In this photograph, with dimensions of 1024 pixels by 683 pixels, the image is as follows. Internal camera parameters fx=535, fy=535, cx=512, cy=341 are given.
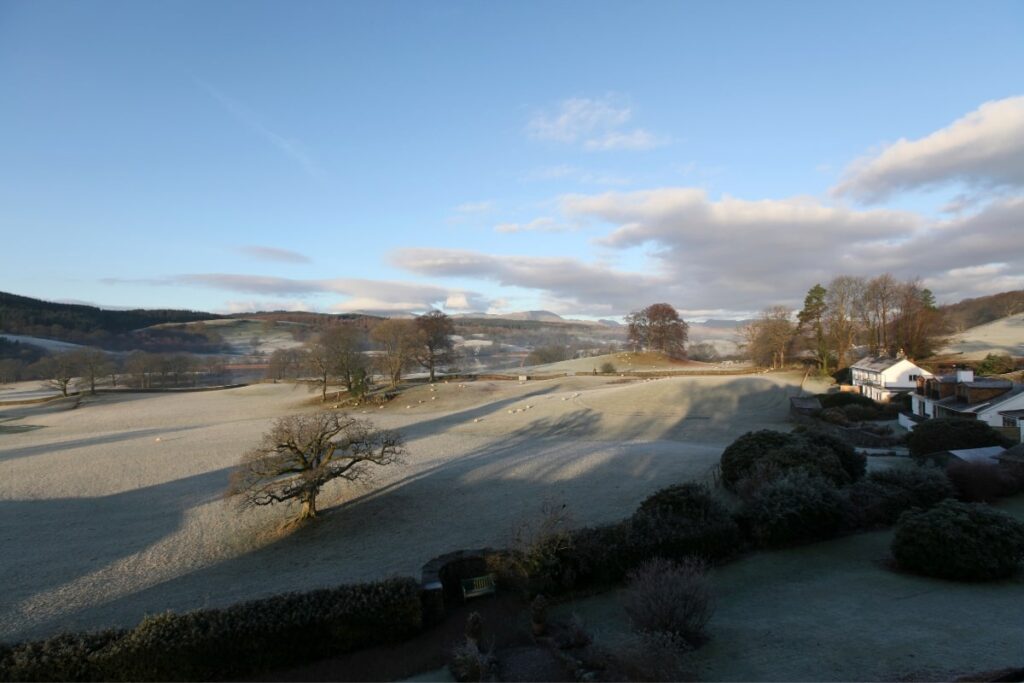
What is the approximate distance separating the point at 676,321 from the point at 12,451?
78.0m

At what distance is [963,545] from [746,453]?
7.19m

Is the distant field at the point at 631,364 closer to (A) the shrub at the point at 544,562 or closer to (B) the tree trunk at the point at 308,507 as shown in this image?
(B) the tree trunk at the point at 308,507

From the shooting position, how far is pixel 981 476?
15.4 meters

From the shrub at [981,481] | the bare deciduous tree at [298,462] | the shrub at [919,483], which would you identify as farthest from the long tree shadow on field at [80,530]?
the shrub at [981,481]

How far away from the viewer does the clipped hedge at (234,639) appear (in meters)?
7.55

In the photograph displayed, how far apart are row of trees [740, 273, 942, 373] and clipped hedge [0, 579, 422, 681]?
58.4m

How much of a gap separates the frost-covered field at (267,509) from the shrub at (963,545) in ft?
22.8

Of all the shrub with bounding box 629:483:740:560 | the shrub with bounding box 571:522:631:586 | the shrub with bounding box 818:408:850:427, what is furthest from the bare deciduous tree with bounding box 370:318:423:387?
the shrub with bounding box 571:522:631:586

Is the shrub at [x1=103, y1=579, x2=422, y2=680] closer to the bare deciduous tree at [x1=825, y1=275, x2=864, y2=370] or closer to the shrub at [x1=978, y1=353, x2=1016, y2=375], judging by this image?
the shrub at [x1=978, y1=353, x2=1016, y2=375]

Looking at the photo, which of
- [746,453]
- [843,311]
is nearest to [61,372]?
[746,453]

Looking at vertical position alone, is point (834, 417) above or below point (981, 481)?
below

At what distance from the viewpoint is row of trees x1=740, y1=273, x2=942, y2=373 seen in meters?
57.2

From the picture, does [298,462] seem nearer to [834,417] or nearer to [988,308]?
[834,417]

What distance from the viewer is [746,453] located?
17.1 m
